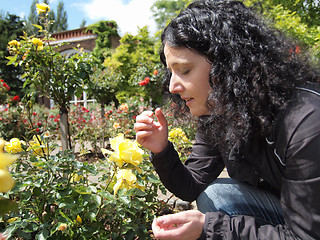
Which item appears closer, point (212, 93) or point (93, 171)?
point (212, 93)

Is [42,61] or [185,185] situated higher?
[42,61]

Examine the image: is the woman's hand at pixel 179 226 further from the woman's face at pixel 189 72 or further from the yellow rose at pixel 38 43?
the yellow rose at pixel 38 43

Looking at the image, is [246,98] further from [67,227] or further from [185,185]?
[67,227]

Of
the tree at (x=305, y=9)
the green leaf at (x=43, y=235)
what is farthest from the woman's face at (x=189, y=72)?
the tree at (x=305, y=9)

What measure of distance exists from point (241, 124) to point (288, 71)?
257 millimetres

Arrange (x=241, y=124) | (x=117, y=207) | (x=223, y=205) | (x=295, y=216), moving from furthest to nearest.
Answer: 1. (x=223, y=205)
2. (x=117, y=207)
3. (x=241, y=124)
4. (x=295, y=216)

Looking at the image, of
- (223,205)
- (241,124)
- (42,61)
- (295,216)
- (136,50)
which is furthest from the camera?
(136,50)

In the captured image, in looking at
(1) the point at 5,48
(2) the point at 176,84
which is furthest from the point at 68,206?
(1) the point at 5,48

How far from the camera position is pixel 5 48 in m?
16.3

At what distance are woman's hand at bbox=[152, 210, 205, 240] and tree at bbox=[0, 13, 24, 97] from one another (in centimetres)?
1695

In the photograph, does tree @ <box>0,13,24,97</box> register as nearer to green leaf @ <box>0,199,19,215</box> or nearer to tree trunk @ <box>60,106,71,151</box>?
tree trunk @ <box>60,106,71,151</box>

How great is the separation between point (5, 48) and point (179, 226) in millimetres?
18852

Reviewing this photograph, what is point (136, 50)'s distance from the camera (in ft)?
31.7

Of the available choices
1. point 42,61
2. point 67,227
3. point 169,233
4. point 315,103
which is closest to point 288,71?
point 315,103
